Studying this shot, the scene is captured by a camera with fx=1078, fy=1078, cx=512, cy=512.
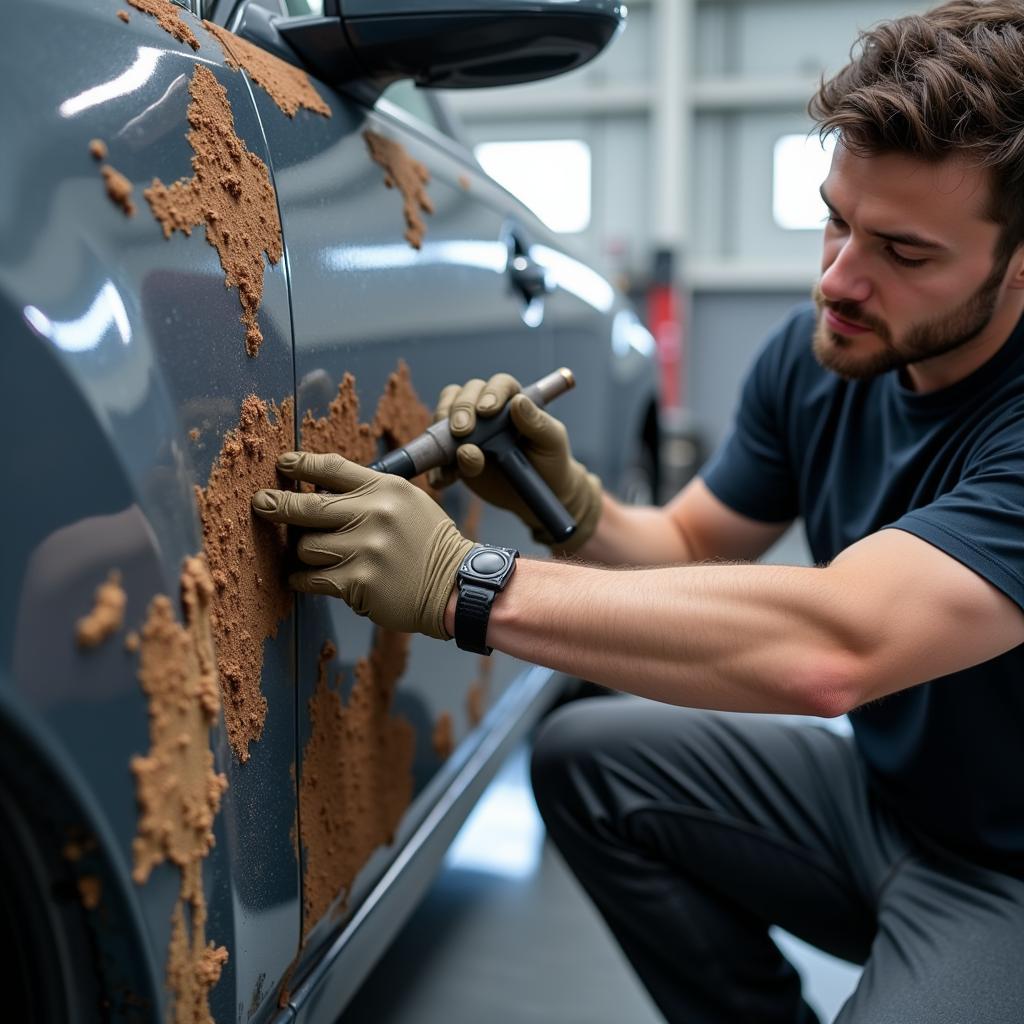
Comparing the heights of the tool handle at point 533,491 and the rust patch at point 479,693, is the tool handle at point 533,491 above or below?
above

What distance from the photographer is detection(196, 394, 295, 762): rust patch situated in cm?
76

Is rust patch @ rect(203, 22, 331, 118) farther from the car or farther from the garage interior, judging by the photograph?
the garage interior

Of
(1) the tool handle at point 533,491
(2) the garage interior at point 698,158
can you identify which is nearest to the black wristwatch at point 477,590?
(1) the tool handle at point 533,491

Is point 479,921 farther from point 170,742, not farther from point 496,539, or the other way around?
point 170,742

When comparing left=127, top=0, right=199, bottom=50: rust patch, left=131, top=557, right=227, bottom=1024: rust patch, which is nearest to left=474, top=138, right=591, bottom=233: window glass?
left=127, top=0, right=199, bottom=50: rust patch

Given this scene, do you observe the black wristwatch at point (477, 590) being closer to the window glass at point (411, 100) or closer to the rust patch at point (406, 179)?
the rust patch at point (406, 179)

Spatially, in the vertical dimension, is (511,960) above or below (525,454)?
below

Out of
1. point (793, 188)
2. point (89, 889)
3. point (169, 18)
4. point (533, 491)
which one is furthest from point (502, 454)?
point (793, 188)

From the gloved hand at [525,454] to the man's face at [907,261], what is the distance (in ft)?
1.20

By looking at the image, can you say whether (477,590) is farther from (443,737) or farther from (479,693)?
(479,693)

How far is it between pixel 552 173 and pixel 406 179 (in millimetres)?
5910

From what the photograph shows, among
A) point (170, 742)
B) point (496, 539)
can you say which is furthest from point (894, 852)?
point (170, 742)

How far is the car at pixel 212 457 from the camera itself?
0.61 m

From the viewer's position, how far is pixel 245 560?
0.81 meters
